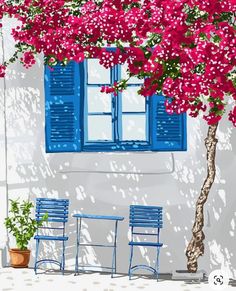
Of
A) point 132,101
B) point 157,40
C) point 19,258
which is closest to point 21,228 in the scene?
point 19,258

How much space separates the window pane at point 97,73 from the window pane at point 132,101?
11.9 inches

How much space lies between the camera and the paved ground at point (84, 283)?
38.3 ft

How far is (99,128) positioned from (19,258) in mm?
2046

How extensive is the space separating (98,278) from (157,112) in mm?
2325

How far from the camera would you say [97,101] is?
12.8m

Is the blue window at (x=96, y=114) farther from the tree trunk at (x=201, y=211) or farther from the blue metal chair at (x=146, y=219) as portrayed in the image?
the blue metal chair at (x=146, y=219)

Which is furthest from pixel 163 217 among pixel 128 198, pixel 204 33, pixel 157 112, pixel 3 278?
pixel 204 33

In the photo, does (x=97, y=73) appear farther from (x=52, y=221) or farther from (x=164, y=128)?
(x=52, y=221)

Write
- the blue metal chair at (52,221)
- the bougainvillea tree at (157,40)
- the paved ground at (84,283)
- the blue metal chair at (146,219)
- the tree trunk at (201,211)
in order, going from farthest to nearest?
the blue metal chair at (52,221) → the blue metal chair at (146,219) → the tree trunk at (201,211) → the paved ground at (84,283) → the bougainvillea tree at (157,40)

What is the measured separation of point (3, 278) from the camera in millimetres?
12117

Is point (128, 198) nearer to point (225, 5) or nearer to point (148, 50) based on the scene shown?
point (148, 50)

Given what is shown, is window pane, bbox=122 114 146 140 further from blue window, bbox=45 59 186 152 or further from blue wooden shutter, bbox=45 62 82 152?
blue wooden shutter, bbox=45 62 82 152

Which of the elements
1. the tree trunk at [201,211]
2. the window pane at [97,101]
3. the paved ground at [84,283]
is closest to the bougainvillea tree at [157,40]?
the tree trunk at [201,211]

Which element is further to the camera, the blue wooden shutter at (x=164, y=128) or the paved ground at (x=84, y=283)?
the blue wooden shutter at (x=164, y=128)
